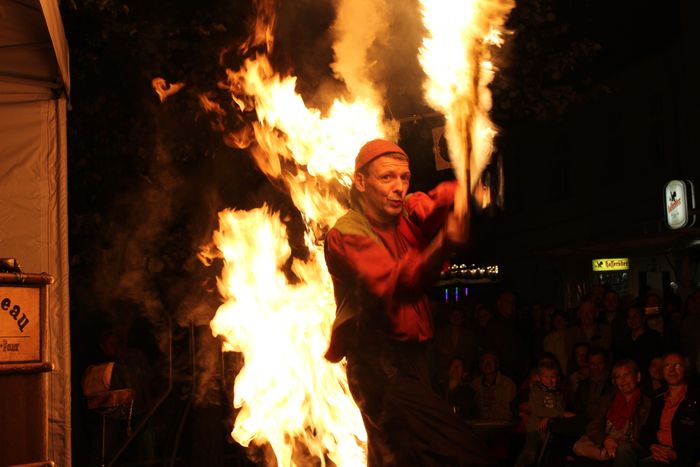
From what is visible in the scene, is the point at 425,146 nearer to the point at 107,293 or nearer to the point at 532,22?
the point at 532,22

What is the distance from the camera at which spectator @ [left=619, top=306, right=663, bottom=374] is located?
30.7 ft

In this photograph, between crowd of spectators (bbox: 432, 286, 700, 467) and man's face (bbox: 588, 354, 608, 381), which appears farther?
man's face (bbox: 588, 354, 608, 381)

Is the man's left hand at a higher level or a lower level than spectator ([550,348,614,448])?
lower

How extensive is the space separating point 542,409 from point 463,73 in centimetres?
533

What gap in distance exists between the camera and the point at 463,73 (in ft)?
13.8

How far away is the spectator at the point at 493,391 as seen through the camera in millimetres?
9258

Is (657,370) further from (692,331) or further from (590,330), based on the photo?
(590,330)

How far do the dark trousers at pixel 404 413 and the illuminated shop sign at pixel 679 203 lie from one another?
47.2 feet

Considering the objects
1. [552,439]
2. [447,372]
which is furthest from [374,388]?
[447,372]

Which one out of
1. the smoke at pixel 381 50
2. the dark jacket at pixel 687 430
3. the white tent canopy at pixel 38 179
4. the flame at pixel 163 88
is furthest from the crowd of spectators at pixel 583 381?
the flame at pixel 163 88

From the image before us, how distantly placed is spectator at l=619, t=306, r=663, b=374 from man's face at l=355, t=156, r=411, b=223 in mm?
5711

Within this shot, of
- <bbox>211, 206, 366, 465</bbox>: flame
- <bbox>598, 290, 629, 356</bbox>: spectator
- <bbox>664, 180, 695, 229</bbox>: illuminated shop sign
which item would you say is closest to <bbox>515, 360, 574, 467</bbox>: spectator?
<bbox>598, 290, 629, 356</bbox>: spectator

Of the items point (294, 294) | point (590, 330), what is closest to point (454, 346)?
point (590, 330)

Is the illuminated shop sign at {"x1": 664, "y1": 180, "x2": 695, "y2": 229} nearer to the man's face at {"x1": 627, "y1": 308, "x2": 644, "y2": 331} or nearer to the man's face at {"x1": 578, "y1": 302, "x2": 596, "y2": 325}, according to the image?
the man's face at {"x1": 578, "y1": 302, "x2": 596, "y2": 325}
